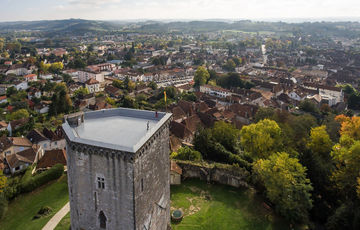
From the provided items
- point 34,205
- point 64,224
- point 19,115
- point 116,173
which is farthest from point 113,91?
point 116,173

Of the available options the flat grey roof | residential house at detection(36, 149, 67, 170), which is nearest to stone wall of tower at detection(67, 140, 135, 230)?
the flat grey roof

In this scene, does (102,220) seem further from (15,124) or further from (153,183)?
(15,124)

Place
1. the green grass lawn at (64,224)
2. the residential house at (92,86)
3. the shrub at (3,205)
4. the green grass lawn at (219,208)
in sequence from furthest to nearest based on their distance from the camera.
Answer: the residential house at (92,86) → the shrub at (3,205) → the green grass lawn at (219,208) → the green grass lawn at (64,224)

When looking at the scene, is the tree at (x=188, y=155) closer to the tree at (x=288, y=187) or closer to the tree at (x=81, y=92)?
the tree at (x=288, y=187)

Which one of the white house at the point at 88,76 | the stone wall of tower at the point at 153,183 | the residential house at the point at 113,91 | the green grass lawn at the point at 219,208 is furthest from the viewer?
the white house at the point at 88,76

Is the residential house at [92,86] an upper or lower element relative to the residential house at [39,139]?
upper

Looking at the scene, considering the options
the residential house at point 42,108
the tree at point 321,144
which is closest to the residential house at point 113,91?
the residential house at point 42,108

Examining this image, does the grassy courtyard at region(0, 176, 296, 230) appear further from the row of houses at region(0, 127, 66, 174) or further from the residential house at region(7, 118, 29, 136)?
the residential house at region(7, 118, 29, 136)
